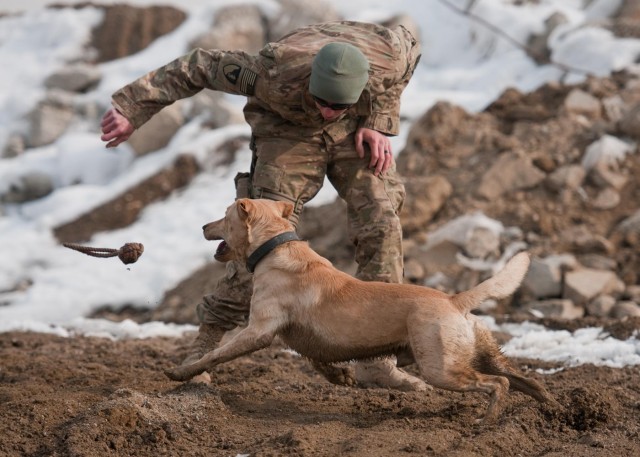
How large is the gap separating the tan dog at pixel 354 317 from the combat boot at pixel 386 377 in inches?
34.3

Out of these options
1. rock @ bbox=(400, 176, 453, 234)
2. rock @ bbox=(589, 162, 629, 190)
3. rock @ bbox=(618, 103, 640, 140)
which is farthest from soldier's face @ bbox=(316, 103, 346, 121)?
rock @ bbox=(618, 103, 640, 140)

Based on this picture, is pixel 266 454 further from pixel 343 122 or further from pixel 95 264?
pixel 95 264

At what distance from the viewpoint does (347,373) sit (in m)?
6.50

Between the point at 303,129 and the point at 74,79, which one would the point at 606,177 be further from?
the point at 74,79

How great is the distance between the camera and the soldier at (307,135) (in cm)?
627

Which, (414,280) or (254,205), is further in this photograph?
(414,280)

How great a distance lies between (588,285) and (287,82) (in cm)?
560

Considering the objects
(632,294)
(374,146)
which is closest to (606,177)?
→ (632,294)

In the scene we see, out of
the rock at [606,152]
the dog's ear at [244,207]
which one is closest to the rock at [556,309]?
the rock at [606,152]

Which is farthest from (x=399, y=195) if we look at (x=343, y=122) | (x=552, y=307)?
(x=552, y=307)

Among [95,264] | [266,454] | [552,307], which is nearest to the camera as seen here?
[266,454]

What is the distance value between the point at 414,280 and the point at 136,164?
20.5 ft

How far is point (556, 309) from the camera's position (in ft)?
33.6

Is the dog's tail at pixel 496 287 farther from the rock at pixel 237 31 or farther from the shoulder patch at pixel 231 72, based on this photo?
the rock at pixel 237 31
